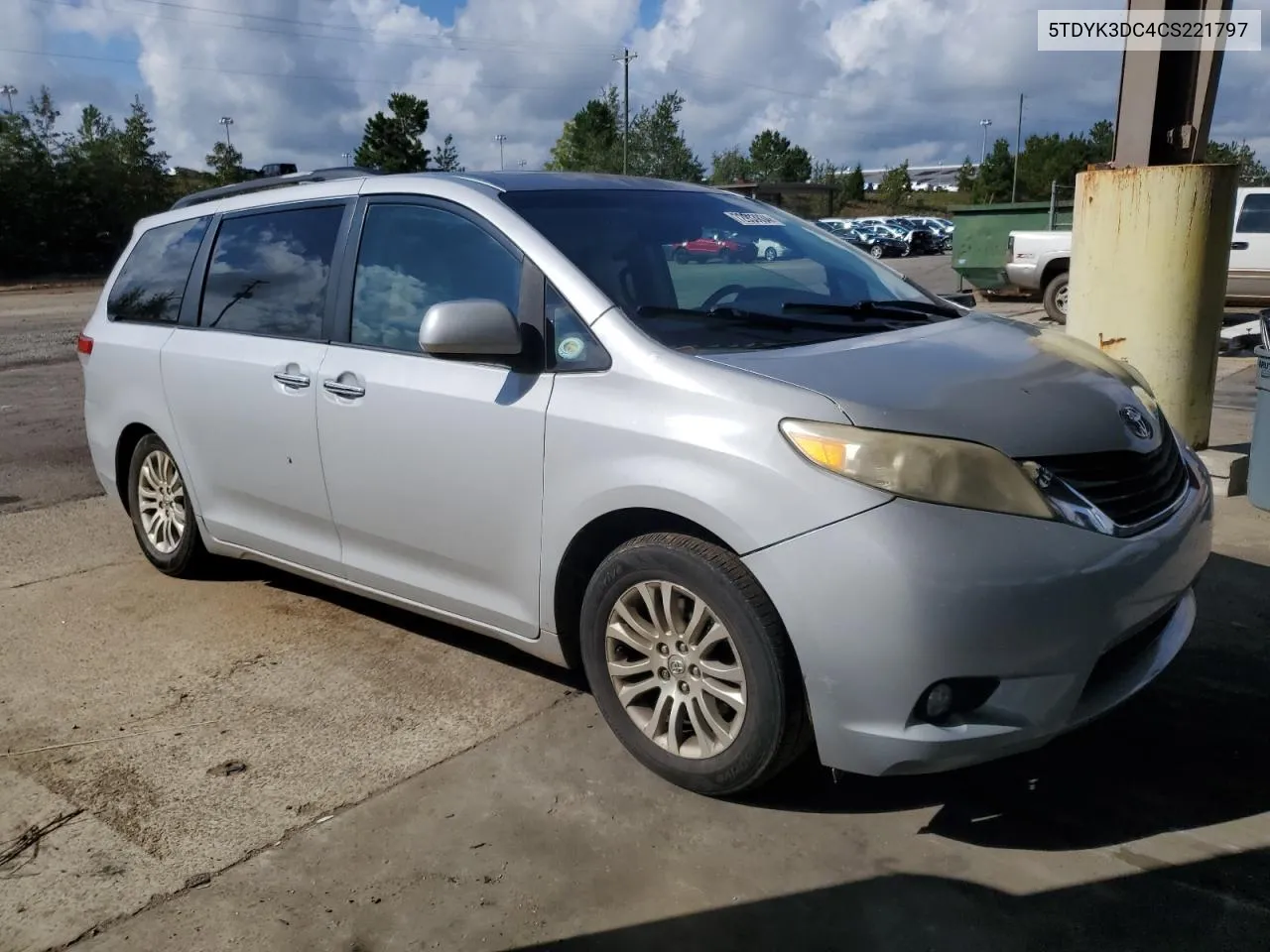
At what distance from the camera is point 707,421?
2.91 meters

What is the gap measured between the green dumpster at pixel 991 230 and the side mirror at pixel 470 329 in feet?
50.2

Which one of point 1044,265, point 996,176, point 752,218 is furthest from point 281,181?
point 996,176

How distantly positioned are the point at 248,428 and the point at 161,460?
3.06ft

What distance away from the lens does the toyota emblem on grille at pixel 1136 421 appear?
3119mm

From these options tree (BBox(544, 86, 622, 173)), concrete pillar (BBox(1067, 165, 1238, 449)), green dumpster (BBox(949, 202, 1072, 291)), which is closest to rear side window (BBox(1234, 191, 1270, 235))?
green dumpster (BBox(949, 202, 1072, 291))

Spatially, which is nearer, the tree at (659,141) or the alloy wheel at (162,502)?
the alloy wheel at (162,502)

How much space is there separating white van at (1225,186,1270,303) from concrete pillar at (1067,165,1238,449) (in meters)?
9.56

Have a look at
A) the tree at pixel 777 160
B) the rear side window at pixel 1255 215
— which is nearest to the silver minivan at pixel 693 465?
the rear side window at pixel 1255 215

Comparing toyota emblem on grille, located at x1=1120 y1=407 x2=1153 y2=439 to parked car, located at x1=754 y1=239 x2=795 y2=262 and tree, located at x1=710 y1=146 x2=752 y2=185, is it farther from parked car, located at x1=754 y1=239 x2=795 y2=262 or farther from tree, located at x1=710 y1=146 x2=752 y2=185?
tree, located at x1=710 y1=146 x2=752 y2=185

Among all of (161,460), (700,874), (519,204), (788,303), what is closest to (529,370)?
(519,204)

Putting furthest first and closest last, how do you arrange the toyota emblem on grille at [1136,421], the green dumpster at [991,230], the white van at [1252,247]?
the green dumpster at [991,230] < the white van at [1252,247] < the toyota emblem on grille at [1136,421]

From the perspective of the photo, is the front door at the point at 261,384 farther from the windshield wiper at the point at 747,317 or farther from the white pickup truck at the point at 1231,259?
the white pickup truck at the point at 1231,259

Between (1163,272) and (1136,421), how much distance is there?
11.3ft

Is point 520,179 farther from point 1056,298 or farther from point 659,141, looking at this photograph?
point 659,141
